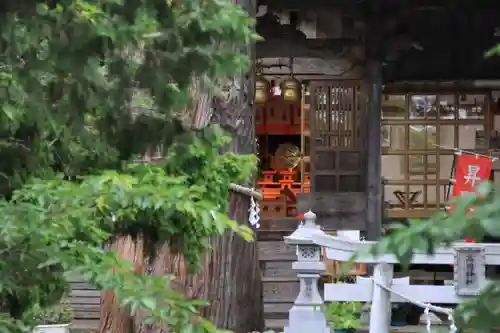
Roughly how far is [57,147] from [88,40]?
67cm

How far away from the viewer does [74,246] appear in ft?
6.81

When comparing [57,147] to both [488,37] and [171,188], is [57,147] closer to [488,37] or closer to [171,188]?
[171,188]

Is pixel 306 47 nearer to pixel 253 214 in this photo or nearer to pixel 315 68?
pixel 315 68

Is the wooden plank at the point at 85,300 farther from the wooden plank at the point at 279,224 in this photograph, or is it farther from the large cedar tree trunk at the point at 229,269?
the large cedar tree trunk at the point at 229,269

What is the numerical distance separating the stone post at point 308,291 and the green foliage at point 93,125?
4447 millimetres

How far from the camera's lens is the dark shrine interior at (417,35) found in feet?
33.5

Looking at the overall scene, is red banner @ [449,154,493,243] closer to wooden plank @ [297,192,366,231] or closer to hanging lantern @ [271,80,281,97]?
wooden plank @ [297,192,366,231]

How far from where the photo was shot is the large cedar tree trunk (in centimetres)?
589

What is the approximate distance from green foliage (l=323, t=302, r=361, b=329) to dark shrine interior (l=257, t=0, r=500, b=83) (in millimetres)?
3843

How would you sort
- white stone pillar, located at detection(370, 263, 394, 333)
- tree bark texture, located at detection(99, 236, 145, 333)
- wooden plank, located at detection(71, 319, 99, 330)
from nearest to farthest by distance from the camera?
tree bark texture, located at detection(99, 236, 145, 333)
white stone pillar, located at detection(370, 263, 394, 333)
wooden plank, located at detection(71, 319, 99, 330)

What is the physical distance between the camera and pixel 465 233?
1.19 m

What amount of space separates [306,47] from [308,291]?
14.0 ft

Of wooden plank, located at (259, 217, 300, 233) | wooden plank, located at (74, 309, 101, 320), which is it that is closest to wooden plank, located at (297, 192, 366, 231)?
wooden plank, located at (259, 217, 300, 233)

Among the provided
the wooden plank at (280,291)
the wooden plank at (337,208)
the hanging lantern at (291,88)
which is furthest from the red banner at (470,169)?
the hanging lantern at (291,88)
